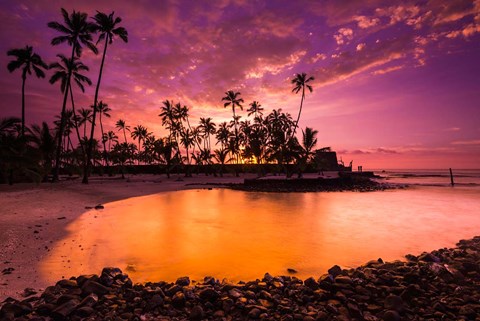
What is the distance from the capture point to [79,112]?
64.1m

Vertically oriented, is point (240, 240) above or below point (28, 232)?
below

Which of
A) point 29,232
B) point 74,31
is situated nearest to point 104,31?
point 74,31

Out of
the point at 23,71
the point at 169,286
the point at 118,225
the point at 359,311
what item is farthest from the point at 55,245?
the point at 23,71

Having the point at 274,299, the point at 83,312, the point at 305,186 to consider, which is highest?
the point at 305,186

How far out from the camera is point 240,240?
1055cm

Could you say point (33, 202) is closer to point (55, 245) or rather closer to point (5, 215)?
point (5, 215)

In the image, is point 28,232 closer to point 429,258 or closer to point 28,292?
Result: point 28,292

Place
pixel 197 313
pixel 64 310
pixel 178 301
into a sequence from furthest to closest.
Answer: pixel 178 301, pixel 197 313, pixel 64 310

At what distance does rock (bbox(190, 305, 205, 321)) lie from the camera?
173 inches

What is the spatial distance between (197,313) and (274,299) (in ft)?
4.85

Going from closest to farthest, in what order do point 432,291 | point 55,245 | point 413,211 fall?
1. point 432,291
2. point 55,245
3. point 413,211

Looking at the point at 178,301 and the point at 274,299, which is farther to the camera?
the point at 274,299

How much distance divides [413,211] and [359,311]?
1626cm

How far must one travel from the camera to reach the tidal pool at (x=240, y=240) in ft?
24.0
